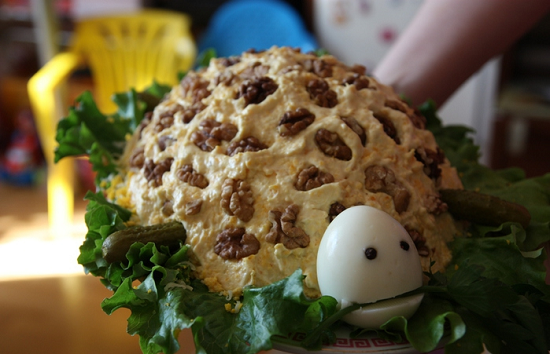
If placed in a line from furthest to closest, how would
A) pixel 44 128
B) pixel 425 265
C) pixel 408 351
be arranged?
pixel 44 128, pixel 425 265, pixel 408 351

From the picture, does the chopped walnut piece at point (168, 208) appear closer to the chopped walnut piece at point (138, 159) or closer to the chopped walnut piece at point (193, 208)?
the chopped walnut piece at point (193, 208)

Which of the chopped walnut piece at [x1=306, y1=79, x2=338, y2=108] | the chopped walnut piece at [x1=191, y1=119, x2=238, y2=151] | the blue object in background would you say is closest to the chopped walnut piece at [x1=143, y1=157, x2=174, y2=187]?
the chopped walnut piece at [x1=191, y1=119, x2=238, y2=151]

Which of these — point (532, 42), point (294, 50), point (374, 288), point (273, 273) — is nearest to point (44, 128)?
point (294, 50)

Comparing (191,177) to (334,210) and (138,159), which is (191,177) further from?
(334,210)

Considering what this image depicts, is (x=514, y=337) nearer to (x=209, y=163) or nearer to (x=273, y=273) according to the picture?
(x=273, y=273)

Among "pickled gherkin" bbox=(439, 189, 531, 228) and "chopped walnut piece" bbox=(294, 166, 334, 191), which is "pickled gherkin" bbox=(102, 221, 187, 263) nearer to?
"chopped walnut piece" bbox=(294, 166, 334, 191)

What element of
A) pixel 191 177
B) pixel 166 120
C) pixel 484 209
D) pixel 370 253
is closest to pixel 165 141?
pixel 166 120
